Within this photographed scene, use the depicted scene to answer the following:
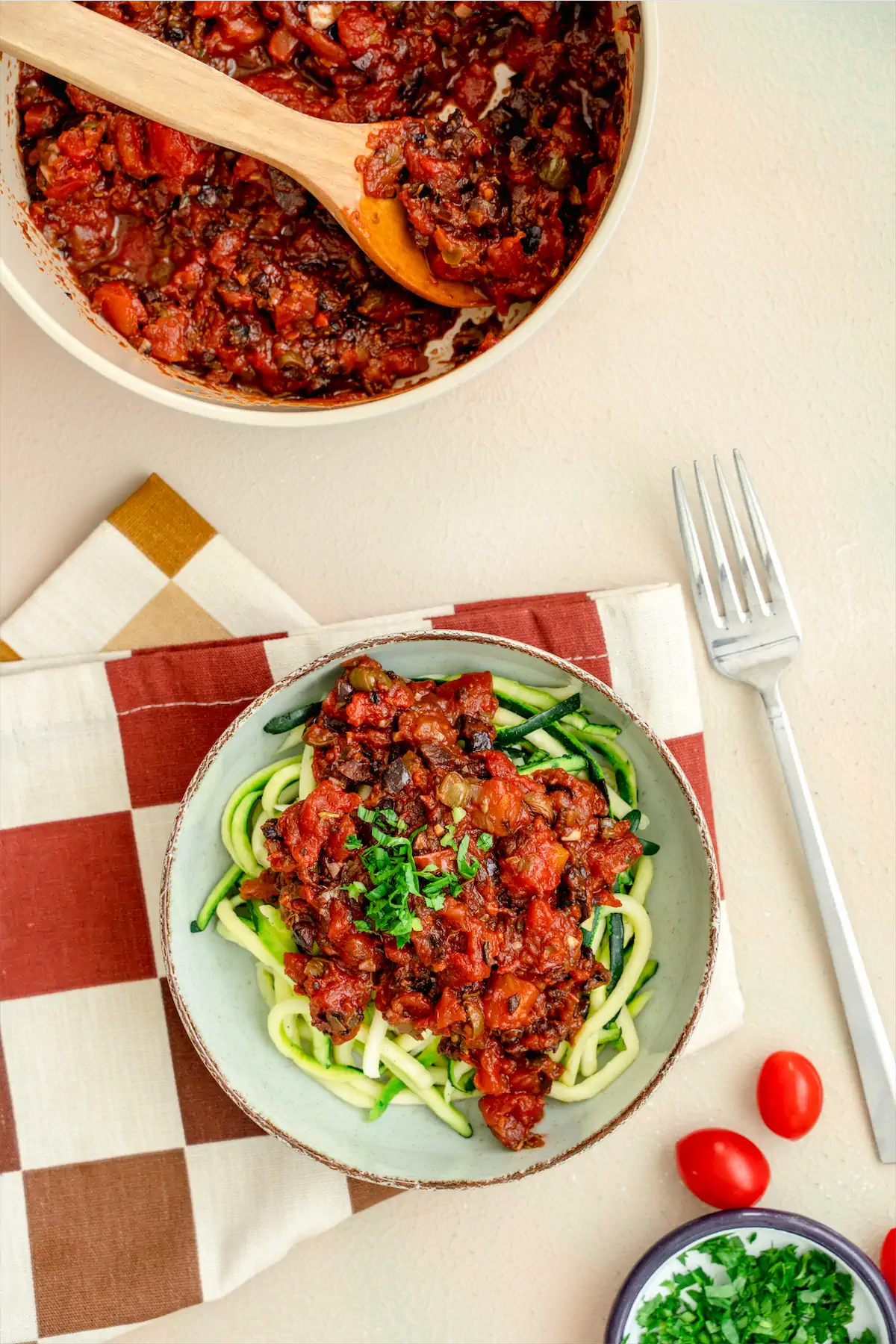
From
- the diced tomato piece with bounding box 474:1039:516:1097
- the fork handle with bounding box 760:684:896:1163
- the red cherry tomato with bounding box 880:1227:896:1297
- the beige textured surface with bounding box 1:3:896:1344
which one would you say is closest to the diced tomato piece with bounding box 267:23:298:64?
the beige textured surface with bounding box 1:3:896:1344

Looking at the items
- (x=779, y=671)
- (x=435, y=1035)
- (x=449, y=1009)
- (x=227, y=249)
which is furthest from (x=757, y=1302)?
(x=227, y=249)

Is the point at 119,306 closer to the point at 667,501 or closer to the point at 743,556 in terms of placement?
the point at 667,501

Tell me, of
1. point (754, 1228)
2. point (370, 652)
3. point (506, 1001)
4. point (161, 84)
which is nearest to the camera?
point (161, 84)

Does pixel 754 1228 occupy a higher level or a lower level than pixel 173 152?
lower

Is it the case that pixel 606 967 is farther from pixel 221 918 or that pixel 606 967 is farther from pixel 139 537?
pixel 139 537

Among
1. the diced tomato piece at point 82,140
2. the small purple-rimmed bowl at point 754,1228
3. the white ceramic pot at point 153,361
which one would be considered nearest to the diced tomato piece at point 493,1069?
the small purple-rimmed bowl at point 754,1228

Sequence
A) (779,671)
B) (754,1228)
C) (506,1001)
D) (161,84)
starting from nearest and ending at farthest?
1. (161,84)
2. (506,1001)
3. (754,1228)
4. (779,671)
